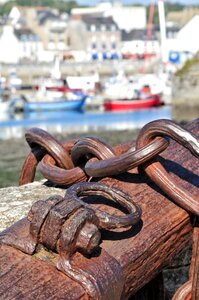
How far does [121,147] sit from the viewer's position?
263cm

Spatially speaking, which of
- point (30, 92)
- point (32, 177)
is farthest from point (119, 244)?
point (30, 92)

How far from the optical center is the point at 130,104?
5197cm

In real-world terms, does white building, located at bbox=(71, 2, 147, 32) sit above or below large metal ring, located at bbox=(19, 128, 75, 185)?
below

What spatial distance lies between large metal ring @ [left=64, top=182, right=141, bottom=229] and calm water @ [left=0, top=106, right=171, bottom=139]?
32088 mm

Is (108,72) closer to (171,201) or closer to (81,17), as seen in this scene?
(81,17)

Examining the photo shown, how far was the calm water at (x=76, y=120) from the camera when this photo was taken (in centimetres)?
3719

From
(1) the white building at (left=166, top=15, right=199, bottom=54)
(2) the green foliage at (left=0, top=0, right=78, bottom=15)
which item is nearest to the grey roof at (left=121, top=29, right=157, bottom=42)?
(1) the white building at (left=166, top=15, right=199, bottom=54)

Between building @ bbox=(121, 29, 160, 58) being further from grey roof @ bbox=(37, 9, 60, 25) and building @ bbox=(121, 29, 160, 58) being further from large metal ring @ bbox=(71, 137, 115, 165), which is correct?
large metal ring @ bbox=(71, 137, 115, 165)

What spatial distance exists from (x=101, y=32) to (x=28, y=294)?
4164 inches

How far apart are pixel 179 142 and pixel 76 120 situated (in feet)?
134

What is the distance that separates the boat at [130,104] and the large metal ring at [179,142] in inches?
1914

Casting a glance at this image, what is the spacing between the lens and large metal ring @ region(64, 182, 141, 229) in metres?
2.01

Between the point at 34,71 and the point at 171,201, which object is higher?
the point at 171,201

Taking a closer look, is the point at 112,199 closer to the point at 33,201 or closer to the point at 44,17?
the point at 33,201
